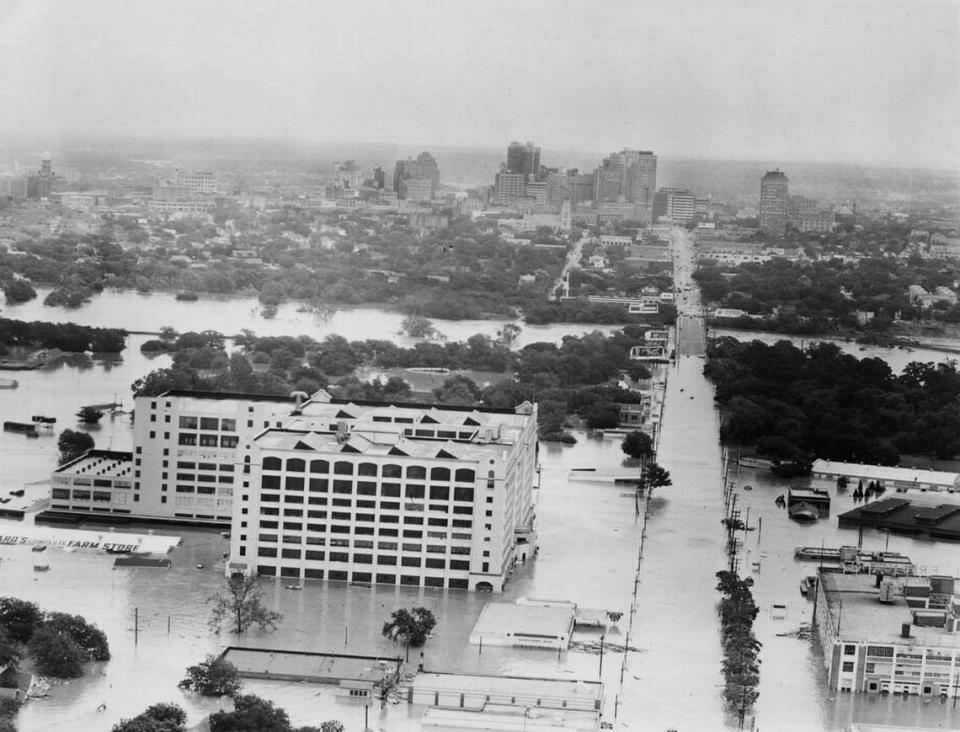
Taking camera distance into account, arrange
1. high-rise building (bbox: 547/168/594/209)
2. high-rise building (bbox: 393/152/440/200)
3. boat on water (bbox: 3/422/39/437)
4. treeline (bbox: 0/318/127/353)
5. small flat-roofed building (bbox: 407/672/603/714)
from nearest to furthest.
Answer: small flat-roofed building (bbox: 407/672/603/714) < boat on water (bbox: 3/422/39/437) < treeline (bbox: 0/318/127/353) < high-rise building (bbox: 393/152/440/200) < high-rise building (bbox: 547/168/594/209)

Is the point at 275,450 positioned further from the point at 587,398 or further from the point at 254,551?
the point at 587,398

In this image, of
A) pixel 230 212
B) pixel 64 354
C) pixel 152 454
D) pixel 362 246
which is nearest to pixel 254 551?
pixel 152 454

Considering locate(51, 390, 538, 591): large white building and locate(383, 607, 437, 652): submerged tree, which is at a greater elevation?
locate(51, 390, 538, 591): large white building

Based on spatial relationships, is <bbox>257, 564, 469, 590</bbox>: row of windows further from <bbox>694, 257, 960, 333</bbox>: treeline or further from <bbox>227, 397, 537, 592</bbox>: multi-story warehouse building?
<bbox>694, 257, 960, 333</bbox>: treeline

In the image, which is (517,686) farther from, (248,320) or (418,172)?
(418,172)

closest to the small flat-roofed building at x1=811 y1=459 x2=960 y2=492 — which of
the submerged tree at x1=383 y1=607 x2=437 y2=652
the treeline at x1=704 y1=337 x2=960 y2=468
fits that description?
the treeline at x1=704 y1=337 x2=960 y2=468

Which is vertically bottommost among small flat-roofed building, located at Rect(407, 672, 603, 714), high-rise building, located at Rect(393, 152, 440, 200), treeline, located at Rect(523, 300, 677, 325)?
small flat-roofed building, located at Rect(407, 672, 603, 714)

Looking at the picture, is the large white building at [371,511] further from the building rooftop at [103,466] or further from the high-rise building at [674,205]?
the high-rise building at [674,205]
